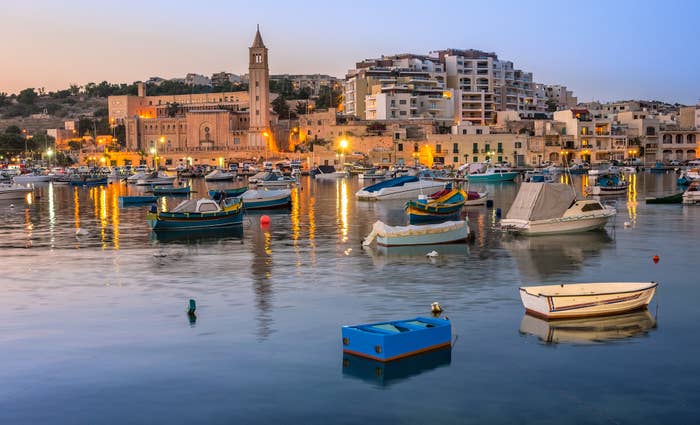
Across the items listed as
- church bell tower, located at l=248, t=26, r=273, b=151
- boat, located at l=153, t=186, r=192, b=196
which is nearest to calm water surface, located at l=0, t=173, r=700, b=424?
boat, located at l=153, t=186, r=192, b=196

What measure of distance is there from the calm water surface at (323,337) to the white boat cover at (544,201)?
1.18 metres

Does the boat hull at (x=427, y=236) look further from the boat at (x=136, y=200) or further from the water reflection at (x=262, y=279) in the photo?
the boat at (x=136, y=200)

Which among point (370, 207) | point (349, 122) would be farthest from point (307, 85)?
point (370, 207)

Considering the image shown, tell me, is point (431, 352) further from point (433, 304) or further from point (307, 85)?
point (307, 85)

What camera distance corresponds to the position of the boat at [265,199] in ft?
145

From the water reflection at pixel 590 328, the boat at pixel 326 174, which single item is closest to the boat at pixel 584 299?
the water reflection at pixel 590 328

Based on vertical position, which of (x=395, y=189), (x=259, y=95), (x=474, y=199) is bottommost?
(x=474, y=199)

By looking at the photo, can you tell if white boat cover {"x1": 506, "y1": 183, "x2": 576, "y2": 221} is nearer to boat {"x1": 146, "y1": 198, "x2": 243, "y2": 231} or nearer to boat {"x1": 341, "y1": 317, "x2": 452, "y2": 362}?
boat {"x1": 146, "y1": 198, "x2": 243, "y2": 231}

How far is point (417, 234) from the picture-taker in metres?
26.6

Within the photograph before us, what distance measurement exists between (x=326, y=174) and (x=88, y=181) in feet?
87.1

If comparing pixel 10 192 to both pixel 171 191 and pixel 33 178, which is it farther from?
pixel 33 178

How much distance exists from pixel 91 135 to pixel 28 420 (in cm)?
16203

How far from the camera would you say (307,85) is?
653ft

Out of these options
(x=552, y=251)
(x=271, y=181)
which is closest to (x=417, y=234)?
(x=552, y=251)
